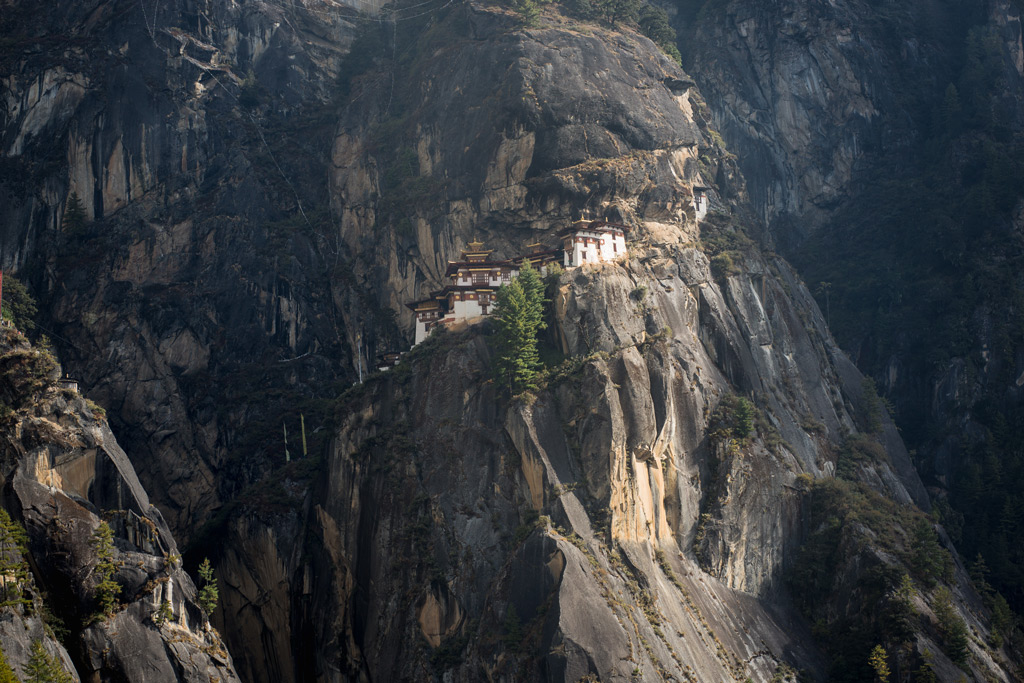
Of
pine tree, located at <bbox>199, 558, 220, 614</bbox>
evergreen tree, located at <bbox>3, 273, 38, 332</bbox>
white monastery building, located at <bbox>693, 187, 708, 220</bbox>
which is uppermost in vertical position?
white monastery building, located at <bbox>693, 187, 708, 220</bbox>

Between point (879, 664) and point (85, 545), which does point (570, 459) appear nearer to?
point (879, 664)

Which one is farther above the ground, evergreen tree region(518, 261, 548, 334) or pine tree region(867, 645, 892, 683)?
evergreen tree region(518, 261, 548, 334)

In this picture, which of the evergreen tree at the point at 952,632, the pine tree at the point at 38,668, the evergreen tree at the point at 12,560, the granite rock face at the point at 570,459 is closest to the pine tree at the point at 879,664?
the granite rock face at the point at 570,459

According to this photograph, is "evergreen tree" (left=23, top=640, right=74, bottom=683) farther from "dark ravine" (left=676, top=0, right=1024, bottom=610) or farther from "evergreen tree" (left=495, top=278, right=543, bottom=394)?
"dark ravine" (left=676, top=0, right=1024, bottom=610)

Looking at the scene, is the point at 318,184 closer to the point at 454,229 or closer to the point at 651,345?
the point at 454,229

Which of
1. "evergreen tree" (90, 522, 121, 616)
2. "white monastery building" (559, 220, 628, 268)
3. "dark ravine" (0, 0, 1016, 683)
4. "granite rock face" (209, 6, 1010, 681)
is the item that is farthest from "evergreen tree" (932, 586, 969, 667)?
"evergreen tree" (90, 522, 121, 616)

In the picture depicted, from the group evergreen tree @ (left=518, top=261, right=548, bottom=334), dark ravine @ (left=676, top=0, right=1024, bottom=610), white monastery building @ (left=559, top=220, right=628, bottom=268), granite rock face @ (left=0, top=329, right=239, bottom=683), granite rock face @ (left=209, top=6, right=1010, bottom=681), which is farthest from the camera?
dark ravine @ (left=676, top=0, right=1024, bottom=610)
